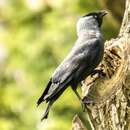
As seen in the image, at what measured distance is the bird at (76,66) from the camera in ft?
25.4

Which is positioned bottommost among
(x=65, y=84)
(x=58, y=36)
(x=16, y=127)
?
(x=65, y=84)

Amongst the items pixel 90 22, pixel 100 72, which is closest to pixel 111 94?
pixel 100 72

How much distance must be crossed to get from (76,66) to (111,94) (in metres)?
0.54

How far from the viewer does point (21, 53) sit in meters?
14.7

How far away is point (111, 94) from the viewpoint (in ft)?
24.8

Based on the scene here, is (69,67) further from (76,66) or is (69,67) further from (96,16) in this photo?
(96,16)

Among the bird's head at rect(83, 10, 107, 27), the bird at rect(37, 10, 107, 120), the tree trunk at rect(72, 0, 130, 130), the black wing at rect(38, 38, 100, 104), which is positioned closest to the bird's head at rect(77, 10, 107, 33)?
the bird's head at rect(83, 10, 107, 27)

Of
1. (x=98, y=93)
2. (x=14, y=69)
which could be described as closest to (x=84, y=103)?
(x=98, y=93)

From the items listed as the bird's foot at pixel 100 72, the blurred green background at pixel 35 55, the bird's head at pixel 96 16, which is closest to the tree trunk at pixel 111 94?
the bird's foot at pixel 100 72

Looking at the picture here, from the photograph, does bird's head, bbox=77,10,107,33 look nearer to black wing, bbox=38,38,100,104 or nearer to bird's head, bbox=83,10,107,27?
bird's head, bbox=83,10,107,27

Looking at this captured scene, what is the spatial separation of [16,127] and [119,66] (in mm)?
6375

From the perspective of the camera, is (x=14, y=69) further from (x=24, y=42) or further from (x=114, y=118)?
(x=114, y=118)

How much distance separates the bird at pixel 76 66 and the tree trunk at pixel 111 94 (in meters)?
0.10

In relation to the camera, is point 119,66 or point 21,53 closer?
point 119,66
